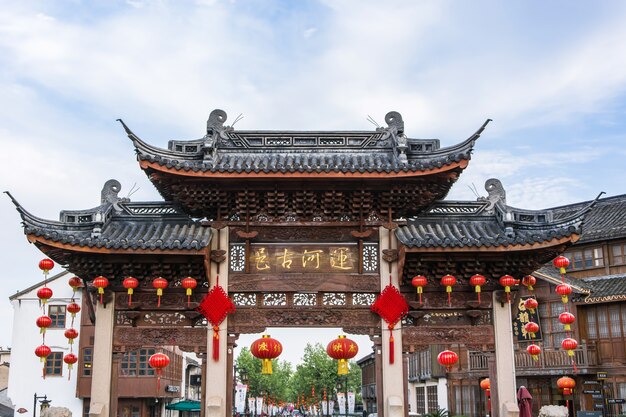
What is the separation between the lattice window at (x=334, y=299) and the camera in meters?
11.6

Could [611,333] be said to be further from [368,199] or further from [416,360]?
[368,199]

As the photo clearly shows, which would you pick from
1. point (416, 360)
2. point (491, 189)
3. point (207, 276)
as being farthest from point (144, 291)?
point (416, 360)

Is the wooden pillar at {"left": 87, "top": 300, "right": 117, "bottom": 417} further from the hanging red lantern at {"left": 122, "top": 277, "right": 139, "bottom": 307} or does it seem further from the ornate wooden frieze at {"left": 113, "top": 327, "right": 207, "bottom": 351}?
the hanging red lantern at {"left": 122, "top": 277, "right": 139, "bottom": 307}

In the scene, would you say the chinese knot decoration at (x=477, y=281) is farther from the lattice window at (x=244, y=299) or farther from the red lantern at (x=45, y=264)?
the red lantern at (x=45, y=264)

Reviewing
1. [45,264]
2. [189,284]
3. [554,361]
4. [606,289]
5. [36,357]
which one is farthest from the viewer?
[36,357]

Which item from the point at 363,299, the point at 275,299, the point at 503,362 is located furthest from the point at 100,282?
the point at 503,362

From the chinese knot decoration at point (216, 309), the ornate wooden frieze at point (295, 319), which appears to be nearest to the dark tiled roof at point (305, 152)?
the chinese knot decoration at point (216, 309)

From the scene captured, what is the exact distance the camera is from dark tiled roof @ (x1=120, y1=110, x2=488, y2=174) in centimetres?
1102

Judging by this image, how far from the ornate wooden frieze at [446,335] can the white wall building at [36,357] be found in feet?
83.6

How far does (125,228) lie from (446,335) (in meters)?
6.40

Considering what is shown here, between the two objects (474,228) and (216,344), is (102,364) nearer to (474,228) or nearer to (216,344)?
(216,344)

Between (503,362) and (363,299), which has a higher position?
(363,299)

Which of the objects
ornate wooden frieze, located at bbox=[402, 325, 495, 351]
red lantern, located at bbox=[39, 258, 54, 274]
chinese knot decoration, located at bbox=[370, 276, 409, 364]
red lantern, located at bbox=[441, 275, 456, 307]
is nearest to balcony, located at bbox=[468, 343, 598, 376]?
ornate wooden frieze, located at bbox=[402, 325, 495, 351]

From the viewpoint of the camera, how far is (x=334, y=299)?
11.7 metres
